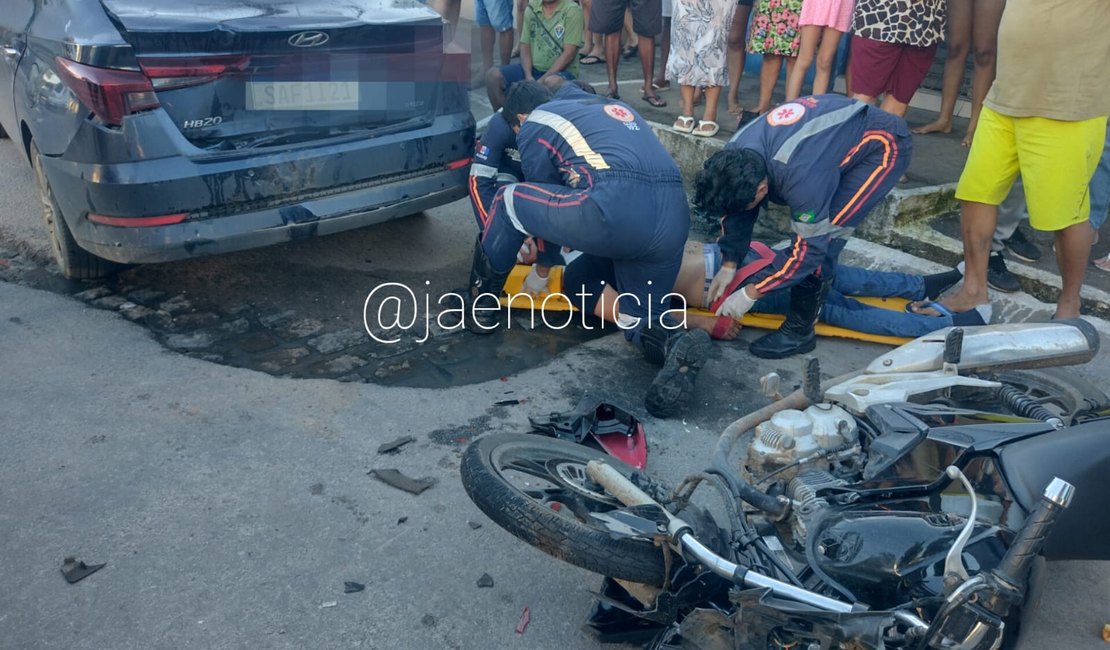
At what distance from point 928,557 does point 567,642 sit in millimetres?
1055

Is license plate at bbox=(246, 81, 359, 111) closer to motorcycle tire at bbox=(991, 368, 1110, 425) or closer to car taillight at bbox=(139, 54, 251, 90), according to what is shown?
car taillight at bbox=(139, 54, 251, 90)

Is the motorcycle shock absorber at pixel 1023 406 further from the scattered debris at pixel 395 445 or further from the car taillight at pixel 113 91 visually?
the car taillight at pixel 113 91

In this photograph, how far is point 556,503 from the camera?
2699mm

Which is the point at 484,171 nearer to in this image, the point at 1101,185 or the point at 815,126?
the point at 815,126

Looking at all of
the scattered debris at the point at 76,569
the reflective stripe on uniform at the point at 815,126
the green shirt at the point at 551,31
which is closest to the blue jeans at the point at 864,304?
the reflective stripe on uniform at the point at 815,126

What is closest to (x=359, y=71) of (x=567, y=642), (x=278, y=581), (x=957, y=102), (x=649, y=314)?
(x=649, y=314)

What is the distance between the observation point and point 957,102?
716 cm

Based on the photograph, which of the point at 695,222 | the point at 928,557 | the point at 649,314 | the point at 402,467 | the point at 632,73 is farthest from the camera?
the point at 632,73

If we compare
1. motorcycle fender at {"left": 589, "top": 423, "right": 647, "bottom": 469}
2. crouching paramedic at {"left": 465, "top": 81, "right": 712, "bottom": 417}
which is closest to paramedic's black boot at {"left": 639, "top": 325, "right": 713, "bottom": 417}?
crouching paramedic at {"left": 465, "top": 81, "right": 712, "bottom": 417}

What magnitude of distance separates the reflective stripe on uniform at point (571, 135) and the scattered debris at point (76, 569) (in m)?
2.36

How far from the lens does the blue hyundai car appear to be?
372 cm

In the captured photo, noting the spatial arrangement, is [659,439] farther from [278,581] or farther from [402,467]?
[278,581]

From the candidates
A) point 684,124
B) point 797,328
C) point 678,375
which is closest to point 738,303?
point 797,328

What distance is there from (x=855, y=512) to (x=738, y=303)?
200 cm
